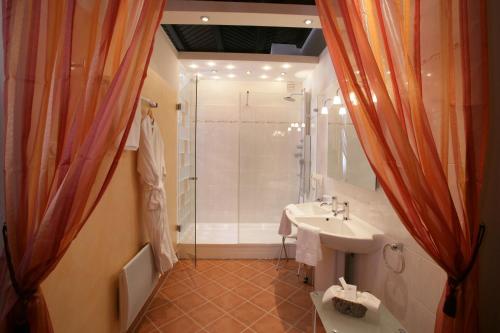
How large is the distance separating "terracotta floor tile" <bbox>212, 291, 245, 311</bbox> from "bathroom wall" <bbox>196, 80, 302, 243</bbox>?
1.40 meters

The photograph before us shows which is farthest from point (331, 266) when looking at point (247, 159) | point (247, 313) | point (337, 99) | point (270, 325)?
point (247, 159)

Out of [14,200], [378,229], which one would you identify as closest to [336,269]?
[378,229]

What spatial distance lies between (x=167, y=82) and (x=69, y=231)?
2.32 meters

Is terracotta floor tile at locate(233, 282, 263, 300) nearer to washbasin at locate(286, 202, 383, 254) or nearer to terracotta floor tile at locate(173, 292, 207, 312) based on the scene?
terracotta floor tile at locate(173, 292, 207, 312)

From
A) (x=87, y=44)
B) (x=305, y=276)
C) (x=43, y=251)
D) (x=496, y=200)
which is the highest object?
(x=87, y=44)

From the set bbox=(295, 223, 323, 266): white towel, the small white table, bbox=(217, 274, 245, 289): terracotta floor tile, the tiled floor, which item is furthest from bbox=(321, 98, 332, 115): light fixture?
bbox=(217, 274, 245, 289): terracotta floor tile

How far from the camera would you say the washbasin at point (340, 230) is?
182 cm

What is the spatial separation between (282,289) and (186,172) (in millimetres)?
2004

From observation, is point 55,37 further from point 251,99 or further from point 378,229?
point 251,99

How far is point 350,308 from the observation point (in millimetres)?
1501

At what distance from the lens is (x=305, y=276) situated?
9.75ft

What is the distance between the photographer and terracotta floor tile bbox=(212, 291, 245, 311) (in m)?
2.43

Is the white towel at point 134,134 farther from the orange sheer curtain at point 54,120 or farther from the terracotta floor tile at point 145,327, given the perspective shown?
the terracotta floor tile at point 145,327

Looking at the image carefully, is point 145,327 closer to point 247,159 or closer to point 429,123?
point 429,123
